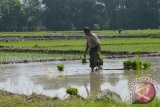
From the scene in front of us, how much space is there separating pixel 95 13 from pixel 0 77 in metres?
67.7

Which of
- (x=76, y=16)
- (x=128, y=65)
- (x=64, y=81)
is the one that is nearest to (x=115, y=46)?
(x=128, y=65)

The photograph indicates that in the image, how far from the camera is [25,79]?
485 inches

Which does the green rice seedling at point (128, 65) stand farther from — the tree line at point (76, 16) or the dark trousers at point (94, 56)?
the tree line at point (76, 16)

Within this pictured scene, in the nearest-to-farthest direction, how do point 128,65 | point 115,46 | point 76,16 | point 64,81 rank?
point 64,81 → point 128,65 → point 115,46 → point 76,16

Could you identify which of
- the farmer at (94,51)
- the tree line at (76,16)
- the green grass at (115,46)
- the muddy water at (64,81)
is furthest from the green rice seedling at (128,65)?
A: the tree line at (76,16)

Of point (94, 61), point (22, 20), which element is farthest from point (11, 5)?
point (94, 61)

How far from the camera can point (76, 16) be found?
78.9 meters

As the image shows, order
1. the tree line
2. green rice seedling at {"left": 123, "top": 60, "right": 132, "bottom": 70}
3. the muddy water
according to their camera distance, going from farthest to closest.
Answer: the tree line
green rice seedling at {"left": 123, "top": 60, "right": 132, "bottom": 70}
the muddy water

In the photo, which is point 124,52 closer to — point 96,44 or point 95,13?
point 96,44

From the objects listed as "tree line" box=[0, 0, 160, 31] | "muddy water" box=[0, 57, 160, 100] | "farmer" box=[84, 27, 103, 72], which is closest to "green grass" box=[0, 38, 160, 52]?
"farmer" box=[84, 27, 103, 72]

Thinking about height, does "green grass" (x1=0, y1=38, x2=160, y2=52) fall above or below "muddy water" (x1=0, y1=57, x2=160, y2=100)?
below

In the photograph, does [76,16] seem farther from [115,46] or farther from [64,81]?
[64,81]

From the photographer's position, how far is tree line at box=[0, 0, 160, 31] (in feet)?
247

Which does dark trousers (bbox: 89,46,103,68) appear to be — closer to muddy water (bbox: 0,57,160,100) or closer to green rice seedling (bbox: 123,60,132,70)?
muddy water (bbox: 0,57,160,100)
